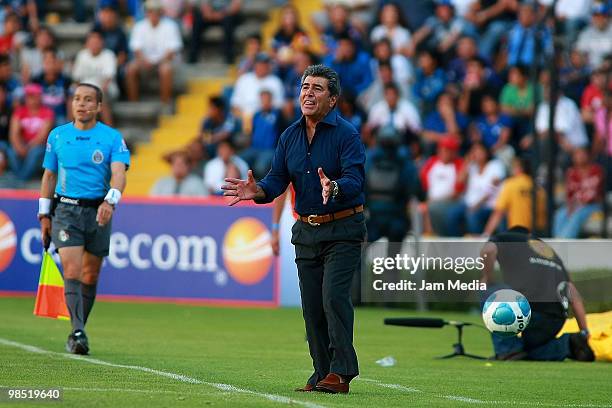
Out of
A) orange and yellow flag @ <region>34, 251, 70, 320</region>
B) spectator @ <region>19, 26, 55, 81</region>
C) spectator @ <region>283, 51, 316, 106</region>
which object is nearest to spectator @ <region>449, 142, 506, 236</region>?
spectator @ <region>283, 51, 316, 106</region>

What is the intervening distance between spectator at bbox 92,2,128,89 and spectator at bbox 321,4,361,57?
3.71m

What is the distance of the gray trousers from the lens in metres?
9.97

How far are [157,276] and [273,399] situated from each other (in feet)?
38.1

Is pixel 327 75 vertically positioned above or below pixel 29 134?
below

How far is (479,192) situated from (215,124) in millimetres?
5065

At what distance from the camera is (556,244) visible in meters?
16.6

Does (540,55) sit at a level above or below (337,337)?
above

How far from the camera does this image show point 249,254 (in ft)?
67.7

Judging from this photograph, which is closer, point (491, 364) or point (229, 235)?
point (491, 364)

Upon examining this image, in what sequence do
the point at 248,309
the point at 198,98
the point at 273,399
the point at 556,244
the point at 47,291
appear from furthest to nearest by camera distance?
the point at 198,98 < the point at 248,309 < the point at 556,244 < the point at 47,291 < the point at 273,399

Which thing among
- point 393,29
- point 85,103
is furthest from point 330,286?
point 393,29

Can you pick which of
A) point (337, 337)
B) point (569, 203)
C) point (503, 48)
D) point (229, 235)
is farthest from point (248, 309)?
point (337, 337)

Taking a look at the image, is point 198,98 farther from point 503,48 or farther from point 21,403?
point 21,403

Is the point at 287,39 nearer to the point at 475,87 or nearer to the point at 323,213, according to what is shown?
the point at 475,87
